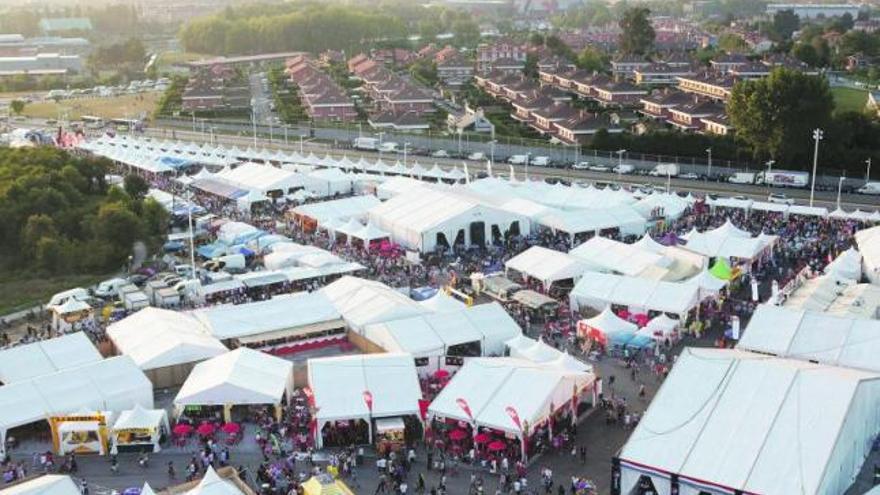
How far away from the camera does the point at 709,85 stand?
48.0m

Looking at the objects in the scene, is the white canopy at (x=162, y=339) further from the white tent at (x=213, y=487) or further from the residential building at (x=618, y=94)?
the residential building at (x=618, y=94)

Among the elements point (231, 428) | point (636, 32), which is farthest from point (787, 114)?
point (636, 32)

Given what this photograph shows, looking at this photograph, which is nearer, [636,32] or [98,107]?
[98,107]

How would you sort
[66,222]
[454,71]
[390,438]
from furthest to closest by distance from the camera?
[454,71] → [66,222] → [390,438]

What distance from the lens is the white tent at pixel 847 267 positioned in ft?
60.8

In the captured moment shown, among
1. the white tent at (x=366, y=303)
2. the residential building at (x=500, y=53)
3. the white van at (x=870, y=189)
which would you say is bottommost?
the white van at (x=870, y=189)

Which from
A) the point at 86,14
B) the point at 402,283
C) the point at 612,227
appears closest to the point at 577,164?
the point at 612,227

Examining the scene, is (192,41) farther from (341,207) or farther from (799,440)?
(799,440)

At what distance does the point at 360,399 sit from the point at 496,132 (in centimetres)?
2922

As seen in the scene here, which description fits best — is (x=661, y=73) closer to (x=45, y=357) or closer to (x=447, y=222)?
(x=447, y=222)

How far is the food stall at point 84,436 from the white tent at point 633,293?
29.1 feet

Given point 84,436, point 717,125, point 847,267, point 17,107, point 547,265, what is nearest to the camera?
point 84,436

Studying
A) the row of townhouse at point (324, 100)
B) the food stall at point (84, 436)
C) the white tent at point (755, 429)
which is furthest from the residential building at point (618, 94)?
the food stall at point (84, 436)

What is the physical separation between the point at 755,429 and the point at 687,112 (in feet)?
98.2
